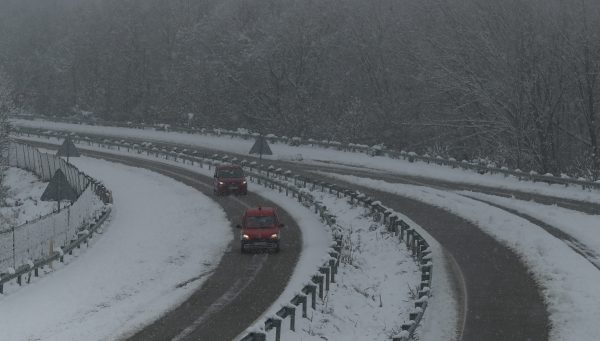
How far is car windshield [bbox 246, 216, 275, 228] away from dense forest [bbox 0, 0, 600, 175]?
24.6 m

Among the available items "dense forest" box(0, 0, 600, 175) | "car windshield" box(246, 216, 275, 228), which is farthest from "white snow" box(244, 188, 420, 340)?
"dense forest" box(0, 0, 600, 175)

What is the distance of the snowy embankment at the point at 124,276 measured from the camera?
20.2 metres

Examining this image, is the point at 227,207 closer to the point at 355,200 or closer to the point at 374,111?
the point at 355,200

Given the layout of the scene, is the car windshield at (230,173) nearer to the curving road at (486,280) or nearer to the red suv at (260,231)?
the curving road at (486,280)

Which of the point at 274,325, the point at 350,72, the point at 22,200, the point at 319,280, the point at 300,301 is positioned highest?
the point at 350,72

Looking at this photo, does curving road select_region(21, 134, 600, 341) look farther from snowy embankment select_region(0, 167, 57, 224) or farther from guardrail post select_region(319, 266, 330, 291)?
snowy embankment select_region(0, 167, 57, 224)

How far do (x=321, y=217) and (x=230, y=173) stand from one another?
29.0ft

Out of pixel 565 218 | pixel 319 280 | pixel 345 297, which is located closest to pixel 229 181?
pixel 565 218

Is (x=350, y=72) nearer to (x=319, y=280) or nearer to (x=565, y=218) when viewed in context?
(x=565, y=218)

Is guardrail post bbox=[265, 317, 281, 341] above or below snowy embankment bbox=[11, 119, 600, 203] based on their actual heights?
below

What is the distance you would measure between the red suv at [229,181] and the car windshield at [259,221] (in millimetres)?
13720

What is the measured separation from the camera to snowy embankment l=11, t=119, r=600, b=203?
41688 millimetres

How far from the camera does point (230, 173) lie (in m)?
43.8

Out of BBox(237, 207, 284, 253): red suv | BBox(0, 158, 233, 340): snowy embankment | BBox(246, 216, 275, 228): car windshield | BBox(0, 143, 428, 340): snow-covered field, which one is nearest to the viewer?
BBox(0, 143, 428, 340): snow-covered field
